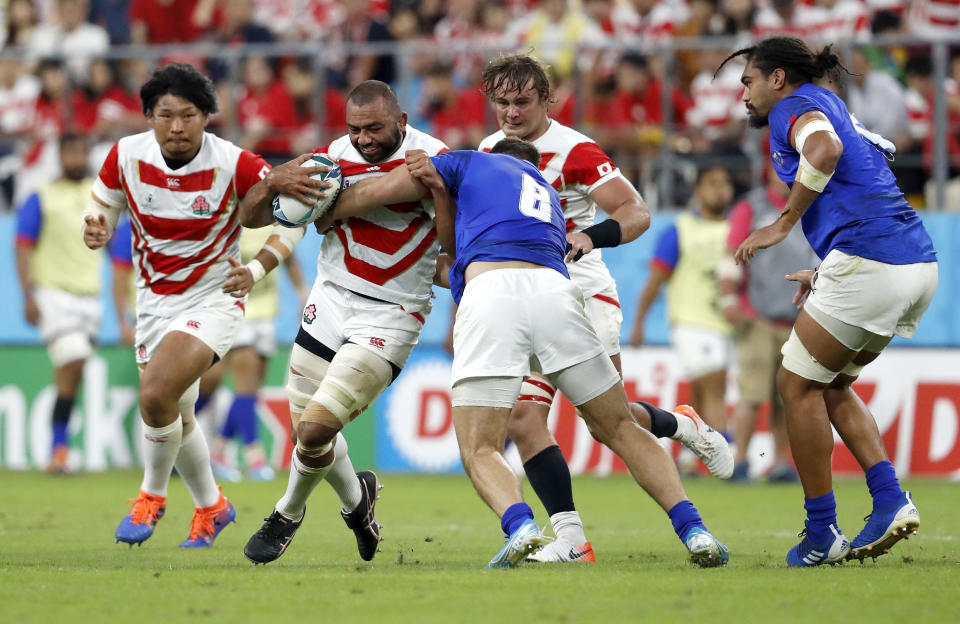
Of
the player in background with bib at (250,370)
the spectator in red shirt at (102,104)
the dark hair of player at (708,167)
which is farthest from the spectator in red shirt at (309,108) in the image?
the dark hair of player at (708,167)

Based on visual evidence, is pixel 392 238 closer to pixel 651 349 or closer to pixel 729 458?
pixel 729 458

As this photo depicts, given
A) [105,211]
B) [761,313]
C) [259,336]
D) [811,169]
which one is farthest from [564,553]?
[259,336]

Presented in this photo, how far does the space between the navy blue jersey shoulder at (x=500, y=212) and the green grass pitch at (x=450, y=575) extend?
4.63 feet

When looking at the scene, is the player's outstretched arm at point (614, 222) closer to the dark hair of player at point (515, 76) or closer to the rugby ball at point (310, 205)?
the dark hair of player at point (515, 76)

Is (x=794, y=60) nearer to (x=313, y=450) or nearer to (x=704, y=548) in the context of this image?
(x=704, y=548)

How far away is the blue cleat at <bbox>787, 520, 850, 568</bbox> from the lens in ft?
22.0

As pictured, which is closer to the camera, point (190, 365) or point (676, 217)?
point (190, 365)

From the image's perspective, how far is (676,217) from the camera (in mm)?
13867

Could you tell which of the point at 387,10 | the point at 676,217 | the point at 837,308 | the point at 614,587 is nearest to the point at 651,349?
the point at 676,217

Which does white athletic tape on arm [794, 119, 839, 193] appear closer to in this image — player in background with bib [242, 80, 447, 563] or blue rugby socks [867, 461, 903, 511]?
blue rugby socks [867, 461, 903, 511]

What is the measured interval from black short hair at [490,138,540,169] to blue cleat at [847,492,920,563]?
2.37 m

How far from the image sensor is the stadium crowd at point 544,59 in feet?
46.3

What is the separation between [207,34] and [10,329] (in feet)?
16.3

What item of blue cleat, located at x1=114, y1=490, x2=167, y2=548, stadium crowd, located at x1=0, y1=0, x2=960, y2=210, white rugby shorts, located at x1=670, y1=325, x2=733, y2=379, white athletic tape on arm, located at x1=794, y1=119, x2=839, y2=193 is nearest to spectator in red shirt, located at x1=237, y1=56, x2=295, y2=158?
stadium crowd, located at x1=0, y1=0, x2=960, y2=210
